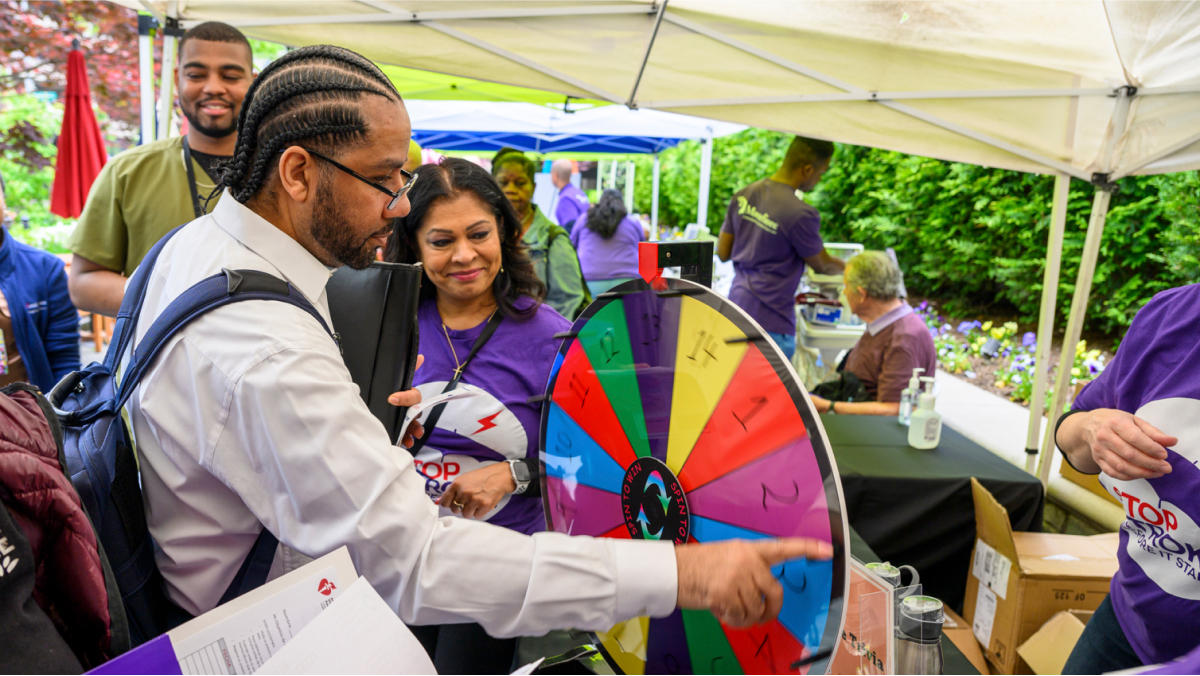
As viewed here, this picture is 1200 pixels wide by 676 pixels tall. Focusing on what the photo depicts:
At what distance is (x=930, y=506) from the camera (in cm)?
257

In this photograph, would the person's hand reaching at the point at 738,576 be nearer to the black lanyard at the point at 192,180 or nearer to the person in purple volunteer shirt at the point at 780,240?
the black lanyard at the point at 192,180

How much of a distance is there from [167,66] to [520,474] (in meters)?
2.30

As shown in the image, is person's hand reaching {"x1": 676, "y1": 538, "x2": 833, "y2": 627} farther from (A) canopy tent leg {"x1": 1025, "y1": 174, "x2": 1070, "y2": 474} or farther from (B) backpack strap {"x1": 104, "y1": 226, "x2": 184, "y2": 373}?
(A) canopy tent leg {"x1": 1025, "y1": 174, "x2": 1070, "y2": 474}

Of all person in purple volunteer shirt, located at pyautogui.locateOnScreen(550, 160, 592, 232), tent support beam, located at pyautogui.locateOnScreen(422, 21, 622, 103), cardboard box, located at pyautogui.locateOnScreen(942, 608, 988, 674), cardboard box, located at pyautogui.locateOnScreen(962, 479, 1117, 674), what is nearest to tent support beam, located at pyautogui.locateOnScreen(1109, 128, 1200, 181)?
cardboard box, located at pyautogui.locateOnScreen(962, 479, 1117, 674)

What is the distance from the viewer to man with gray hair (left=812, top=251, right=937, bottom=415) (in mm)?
3326

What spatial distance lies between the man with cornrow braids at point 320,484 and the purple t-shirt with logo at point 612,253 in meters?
4.86

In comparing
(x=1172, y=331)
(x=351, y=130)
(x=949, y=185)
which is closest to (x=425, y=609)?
(x=351, y=130)

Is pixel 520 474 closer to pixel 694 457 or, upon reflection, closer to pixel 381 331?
pixel 381 331

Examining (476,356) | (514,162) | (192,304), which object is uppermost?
A: (514,162)

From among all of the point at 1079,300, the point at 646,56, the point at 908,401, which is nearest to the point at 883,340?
the point at 908,401

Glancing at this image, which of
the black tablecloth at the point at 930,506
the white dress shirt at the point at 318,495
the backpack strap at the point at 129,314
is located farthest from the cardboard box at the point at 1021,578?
the backpack strap at the point at 129,314

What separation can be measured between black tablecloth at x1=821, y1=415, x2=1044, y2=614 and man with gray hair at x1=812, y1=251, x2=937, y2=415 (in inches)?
25.8

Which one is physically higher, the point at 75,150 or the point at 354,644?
the point at 75,150

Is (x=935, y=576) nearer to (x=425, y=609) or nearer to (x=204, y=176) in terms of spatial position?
(x=425, y=609)
